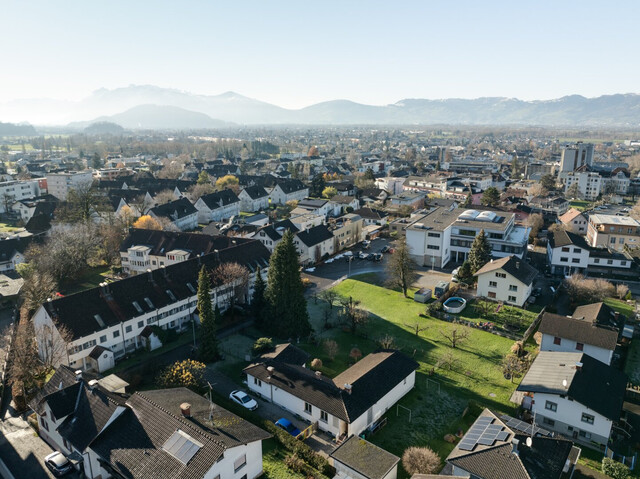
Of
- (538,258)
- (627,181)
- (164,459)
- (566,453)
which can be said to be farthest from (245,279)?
(627,181)

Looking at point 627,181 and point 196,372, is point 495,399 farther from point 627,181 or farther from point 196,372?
point 627,181

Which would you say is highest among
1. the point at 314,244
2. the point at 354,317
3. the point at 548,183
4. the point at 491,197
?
the point at 491,197

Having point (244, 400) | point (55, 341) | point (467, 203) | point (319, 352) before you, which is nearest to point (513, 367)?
point (319, 352)

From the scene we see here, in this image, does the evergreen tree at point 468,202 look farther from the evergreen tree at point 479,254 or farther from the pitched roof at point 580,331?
the pitched roof at point 580,331

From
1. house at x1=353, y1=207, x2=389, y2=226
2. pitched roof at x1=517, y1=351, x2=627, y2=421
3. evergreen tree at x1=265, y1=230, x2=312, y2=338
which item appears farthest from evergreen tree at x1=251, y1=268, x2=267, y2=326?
house at x1=353, y1=207, x2=389, y2=226

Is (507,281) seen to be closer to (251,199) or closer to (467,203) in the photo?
(467,203)
